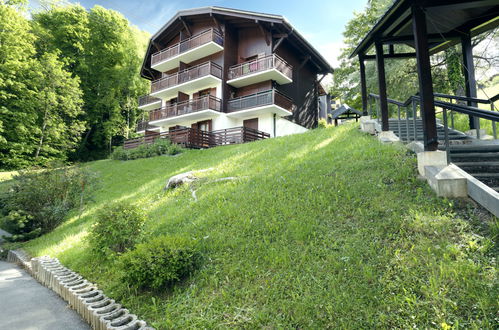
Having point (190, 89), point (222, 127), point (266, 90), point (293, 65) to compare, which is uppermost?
point (293, 65)

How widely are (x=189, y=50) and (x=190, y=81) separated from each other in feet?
8.68

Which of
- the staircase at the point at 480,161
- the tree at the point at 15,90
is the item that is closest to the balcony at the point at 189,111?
the tree at the point at 15,90

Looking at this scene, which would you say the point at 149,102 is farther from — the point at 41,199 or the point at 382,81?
the point at 382,81

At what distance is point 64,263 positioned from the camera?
585 cm

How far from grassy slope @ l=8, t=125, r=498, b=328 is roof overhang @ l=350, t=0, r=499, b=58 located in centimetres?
282

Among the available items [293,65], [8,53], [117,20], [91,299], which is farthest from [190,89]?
[91,299]

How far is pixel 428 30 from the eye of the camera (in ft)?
22.2

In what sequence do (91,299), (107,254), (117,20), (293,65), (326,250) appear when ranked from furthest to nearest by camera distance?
(117,20)
(293,65)
(107,254)
(91,299)
(326,250)

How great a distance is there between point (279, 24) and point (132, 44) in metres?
21.0

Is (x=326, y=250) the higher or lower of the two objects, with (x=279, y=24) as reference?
lower

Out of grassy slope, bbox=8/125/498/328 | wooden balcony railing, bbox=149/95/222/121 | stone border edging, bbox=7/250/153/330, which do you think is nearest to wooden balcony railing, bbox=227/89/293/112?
wooden balcony railing, bbox=149/95/222/121

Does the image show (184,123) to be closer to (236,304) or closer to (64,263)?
(64,263)

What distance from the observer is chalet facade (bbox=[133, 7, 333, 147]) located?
1934cm

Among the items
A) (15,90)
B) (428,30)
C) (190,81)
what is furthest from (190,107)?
(428,30)
